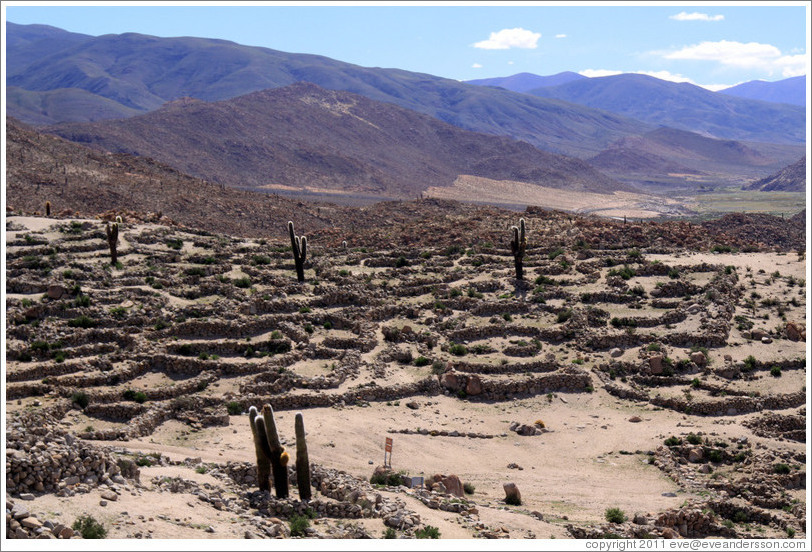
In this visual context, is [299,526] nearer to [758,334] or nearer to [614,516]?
[614,516]

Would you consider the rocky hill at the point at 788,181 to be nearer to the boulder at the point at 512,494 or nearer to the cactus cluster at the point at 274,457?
the boulder at the point at 512,494

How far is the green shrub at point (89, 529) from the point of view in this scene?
11500 mm

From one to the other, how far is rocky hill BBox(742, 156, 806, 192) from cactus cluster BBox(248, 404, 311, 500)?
12723 cm

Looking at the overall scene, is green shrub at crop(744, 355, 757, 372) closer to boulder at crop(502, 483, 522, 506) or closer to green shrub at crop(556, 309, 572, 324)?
green shrub at crop(556, 309, 572, 324)

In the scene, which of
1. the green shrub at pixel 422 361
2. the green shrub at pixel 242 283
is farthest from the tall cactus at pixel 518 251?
the green shrub at pixel 242 283

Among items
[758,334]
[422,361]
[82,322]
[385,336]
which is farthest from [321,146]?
[758,334]

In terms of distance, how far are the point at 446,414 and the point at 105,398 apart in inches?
377

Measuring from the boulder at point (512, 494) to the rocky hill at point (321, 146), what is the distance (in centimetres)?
9297

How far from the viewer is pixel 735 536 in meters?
16.2

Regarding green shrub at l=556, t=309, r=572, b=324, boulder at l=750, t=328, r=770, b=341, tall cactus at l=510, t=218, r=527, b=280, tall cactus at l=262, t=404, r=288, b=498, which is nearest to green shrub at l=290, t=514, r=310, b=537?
tall cactus at l=262, t=404, r=288, b=498

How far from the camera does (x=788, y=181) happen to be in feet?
440

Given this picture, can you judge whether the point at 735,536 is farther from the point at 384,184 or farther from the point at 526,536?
the point at 384,184

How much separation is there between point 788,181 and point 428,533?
136037mm

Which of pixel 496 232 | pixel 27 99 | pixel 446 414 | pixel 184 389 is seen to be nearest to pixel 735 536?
pixel 446 414
